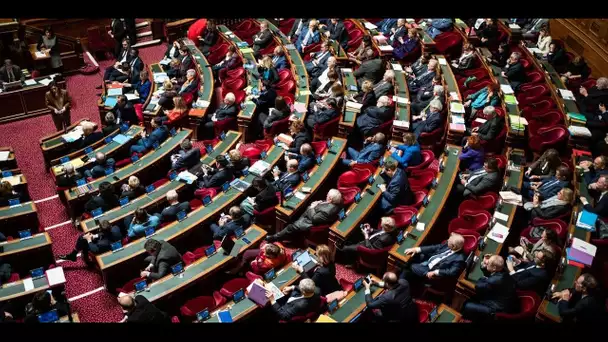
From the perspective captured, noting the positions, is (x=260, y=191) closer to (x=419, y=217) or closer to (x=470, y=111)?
(x=419, y=217)

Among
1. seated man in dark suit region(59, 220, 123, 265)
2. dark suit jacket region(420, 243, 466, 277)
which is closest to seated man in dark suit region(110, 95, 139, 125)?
seated man in dark suit region(59, 220, 123, 265)

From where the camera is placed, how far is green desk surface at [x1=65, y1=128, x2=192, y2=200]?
30.2ft

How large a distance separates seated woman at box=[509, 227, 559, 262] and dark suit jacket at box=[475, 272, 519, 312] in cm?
79

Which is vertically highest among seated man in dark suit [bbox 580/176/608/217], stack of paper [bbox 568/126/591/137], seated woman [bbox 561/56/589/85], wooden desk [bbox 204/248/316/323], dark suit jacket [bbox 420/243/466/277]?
seated woman [bbox 561/56/589/85]

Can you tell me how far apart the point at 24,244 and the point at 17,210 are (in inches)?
33.8

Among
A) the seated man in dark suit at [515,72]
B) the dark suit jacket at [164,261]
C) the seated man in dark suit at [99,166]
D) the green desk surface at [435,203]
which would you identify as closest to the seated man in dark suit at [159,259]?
the dark suit jacket at [164,261]

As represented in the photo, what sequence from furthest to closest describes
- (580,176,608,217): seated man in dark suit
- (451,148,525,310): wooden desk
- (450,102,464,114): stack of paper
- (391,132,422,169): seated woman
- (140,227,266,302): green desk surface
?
(450,102,464,114): stack of paper < (391,132,422,169): seated woman < (580,176,608,217): seated man in dark suit < (140,227,266,302): green desk surface < (451,148,525,310): wooden desk

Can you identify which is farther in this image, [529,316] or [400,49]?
[400,49]

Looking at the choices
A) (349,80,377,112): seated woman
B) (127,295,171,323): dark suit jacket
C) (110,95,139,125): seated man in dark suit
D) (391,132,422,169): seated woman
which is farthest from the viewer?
(110,95,139,125): seated man in dark suit

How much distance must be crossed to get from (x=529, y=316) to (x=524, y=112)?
5.12m

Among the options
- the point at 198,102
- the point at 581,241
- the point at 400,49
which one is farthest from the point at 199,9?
the point at 400,49

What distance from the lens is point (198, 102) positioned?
11336 millimetres

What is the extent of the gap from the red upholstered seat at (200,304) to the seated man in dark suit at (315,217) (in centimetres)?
142

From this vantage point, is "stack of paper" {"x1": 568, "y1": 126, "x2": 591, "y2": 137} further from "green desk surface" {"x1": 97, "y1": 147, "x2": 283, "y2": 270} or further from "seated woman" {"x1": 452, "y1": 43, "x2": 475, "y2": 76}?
"green desk surface" {"x1": 97, "y1": 147, "x2": 283, "y2": 270}
